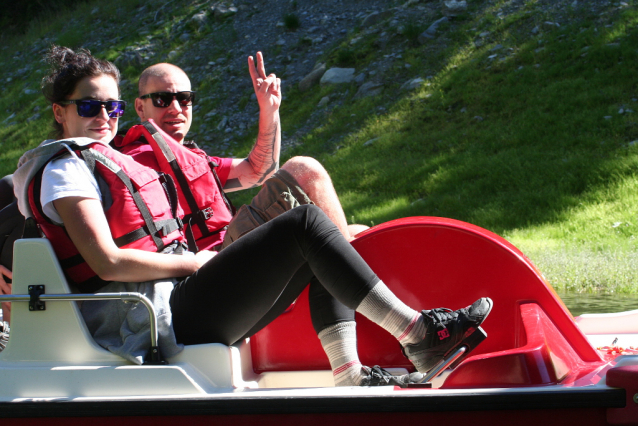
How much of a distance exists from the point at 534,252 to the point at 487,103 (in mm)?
3631

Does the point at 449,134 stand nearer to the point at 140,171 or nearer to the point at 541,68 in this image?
the point at 541,68

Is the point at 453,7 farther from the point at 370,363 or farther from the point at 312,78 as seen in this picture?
the point at 370,363

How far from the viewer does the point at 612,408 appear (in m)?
1.69

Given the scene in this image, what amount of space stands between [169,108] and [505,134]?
5750 mm

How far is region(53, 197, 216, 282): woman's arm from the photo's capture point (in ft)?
6.07

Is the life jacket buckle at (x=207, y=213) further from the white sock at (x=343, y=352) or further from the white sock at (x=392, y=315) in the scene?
the white sock at (x=392, y=315)

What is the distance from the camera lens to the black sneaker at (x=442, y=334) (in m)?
1.92

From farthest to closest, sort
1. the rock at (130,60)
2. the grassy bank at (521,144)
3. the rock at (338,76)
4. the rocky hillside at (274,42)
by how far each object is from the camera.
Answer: the rock at (130,60)
the rock at (338,76)
the rocky hillside at (274,42)
the grassy bank at (521,144)

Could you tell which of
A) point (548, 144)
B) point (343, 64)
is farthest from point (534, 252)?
point (343, 64)

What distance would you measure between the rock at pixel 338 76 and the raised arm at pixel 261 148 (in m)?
7.42

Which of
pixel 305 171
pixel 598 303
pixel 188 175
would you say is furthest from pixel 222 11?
pixel 305 171

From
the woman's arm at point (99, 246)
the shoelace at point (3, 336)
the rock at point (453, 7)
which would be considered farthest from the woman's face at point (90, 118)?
the rock at point (453, 7)

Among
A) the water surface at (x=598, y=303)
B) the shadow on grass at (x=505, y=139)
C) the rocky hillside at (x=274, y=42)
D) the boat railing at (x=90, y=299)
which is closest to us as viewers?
the boat railing at (x=90, y=299)

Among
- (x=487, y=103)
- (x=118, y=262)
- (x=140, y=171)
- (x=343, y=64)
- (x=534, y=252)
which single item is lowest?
(x=534, y=252)
